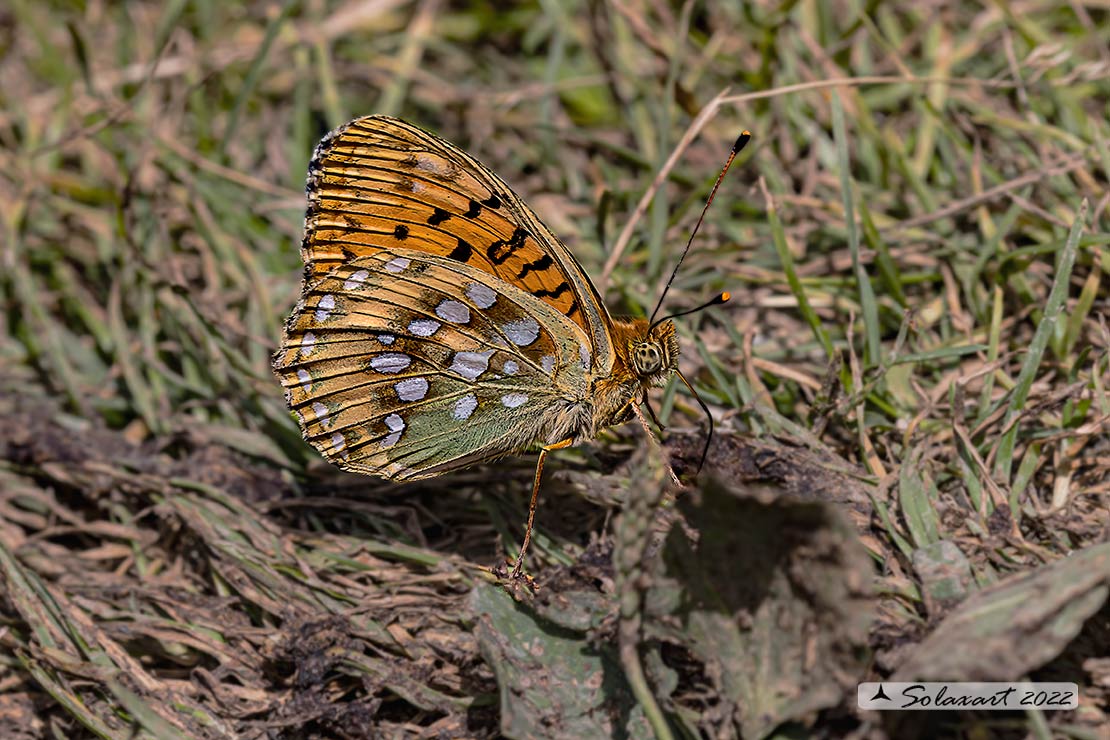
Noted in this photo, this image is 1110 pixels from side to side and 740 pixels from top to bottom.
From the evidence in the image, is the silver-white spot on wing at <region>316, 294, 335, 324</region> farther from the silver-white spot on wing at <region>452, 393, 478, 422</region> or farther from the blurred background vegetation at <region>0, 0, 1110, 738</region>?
the blurred background vegetation at <region>0, 0, 1110, 738</region>

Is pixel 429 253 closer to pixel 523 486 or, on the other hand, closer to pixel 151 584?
pixel 523 486

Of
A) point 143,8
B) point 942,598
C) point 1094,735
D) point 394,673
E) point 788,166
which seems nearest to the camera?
point 1094,735

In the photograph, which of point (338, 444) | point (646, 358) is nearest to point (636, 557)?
point (646, 358)

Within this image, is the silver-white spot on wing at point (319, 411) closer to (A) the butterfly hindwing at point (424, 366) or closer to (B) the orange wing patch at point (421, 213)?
(A) the butterfly hindwing at point (424, 366)

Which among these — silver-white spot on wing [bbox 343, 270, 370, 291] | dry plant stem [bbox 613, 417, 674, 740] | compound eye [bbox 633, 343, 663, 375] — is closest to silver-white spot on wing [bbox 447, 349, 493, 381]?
silver-white spot on wing [bbox 343, 270, 370, 291]

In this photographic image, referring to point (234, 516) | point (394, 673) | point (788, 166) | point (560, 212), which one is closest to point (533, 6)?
point (560, 212)

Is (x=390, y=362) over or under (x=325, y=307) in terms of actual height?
under

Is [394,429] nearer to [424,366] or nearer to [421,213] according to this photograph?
[424,366]
